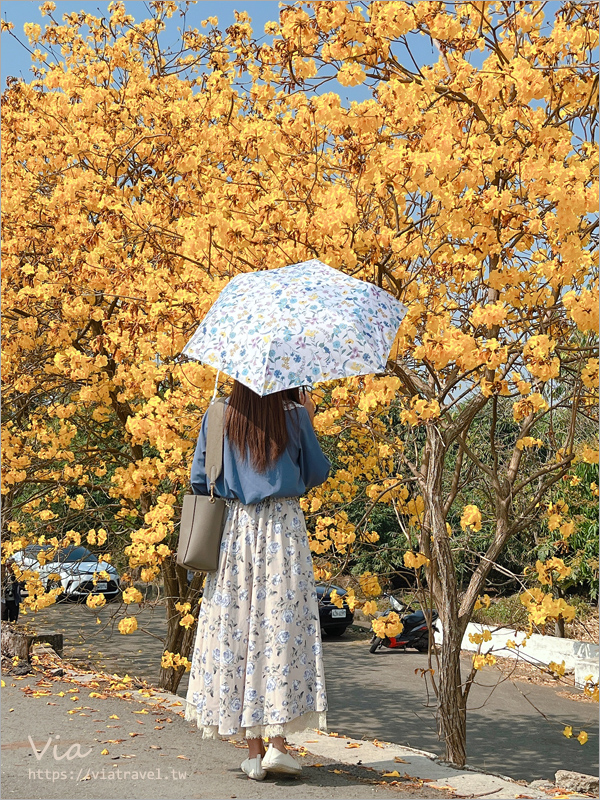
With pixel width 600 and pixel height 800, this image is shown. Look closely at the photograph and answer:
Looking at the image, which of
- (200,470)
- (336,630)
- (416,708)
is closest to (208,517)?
(200,470)

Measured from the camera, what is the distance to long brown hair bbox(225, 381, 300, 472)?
3.12 metres

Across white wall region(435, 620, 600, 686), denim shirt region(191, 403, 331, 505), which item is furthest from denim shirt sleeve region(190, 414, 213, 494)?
white wall region(435, 620, 600, 686)

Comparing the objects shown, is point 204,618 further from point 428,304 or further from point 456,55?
point 456,55

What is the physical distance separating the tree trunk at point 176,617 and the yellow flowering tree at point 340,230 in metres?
0.03

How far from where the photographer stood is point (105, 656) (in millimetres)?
11391

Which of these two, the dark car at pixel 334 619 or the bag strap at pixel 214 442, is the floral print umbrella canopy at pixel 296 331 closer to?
the bag strap at pixel 214 442

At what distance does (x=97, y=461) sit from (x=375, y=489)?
2759 millimetres

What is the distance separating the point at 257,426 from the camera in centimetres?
315

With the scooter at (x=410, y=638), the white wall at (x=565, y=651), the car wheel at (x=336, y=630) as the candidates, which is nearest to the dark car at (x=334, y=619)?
the car wheel at (x=336, y=630)

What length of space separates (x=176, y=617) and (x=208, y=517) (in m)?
3.76

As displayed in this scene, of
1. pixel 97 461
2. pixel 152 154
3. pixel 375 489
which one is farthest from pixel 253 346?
pixel 97 461

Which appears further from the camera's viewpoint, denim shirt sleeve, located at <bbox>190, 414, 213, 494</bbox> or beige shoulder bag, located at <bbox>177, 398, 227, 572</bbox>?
denim shirt sleeve, located at <bbox>190, 414, 213, 494</bbox>

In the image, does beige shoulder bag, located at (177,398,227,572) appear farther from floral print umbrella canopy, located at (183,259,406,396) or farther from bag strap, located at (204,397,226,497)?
floral print umbrella canopy, located at (183,259,406,396)

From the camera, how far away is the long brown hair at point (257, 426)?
10.2ft
